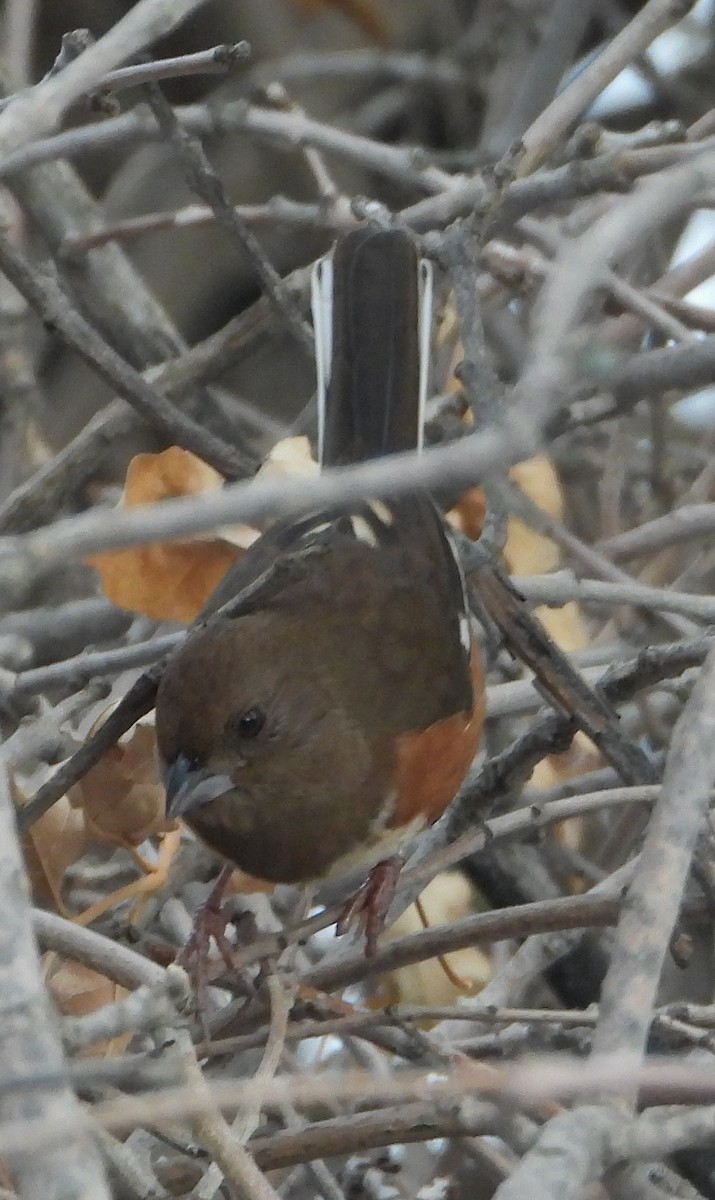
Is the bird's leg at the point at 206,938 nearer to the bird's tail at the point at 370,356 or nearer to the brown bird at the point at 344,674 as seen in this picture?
the brown bird at the point at 344,674

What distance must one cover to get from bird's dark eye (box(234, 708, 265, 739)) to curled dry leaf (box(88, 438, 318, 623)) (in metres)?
0.23

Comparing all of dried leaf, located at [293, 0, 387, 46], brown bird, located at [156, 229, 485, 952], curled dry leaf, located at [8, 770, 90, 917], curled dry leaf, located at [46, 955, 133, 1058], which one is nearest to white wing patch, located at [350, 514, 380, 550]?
brown bird, located at [156, 229, 485, 952]

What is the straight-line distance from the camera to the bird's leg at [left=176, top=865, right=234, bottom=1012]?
1831 millimetres

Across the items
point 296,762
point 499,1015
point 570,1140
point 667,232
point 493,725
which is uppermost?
point 667,232

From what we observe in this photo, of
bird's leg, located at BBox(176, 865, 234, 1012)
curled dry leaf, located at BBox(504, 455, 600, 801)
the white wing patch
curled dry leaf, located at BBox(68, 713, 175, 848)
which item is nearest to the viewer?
bird's leg, located at BBox(176, 865, 234, 1012)

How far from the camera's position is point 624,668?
77.5 inches

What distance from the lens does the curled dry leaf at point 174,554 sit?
6.98 feet

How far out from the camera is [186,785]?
6.40 ft

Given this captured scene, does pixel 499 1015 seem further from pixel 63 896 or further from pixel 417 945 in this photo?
pixel 63 896

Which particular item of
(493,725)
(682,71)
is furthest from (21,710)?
(682,71)

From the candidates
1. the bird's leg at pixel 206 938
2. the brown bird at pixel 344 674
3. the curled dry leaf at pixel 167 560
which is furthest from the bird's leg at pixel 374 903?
the curled dry leaf at pixel 167 560

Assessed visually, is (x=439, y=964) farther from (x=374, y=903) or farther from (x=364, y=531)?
(x=364, y=531)

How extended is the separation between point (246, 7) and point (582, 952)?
2867mm

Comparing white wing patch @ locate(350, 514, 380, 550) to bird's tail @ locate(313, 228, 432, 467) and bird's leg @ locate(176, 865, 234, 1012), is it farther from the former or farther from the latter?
bird's leg @ locate(176, 865, 234, 1012)
